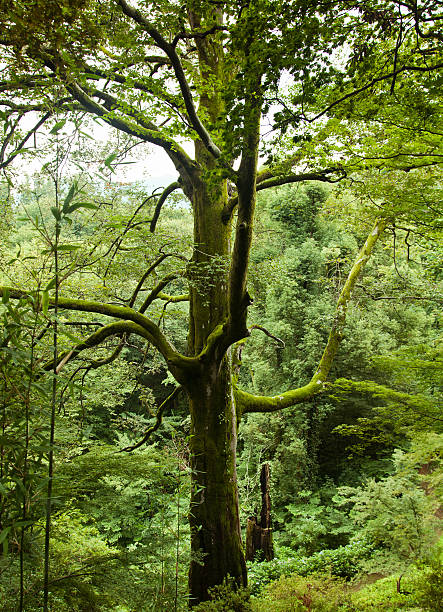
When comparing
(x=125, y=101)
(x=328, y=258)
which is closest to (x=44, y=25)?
(x=125, y=101)

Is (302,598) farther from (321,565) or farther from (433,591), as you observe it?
(321,565)

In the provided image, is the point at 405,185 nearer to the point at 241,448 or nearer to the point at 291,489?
the point at 291,489

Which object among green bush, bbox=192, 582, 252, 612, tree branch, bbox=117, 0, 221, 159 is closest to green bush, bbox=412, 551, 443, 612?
green bush, bbox=192, 582, 252, 612

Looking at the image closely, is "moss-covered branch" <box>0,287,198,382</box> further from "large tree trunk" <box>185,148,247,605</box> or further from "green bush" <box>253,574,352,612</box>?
"green bush" <box>253,574,352,612</box>

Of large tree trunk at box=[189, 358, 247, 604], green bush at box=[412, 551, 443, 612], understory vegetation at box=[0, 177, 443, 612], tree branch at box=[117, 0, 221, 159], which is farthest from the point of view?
large tree trunk at box=[189, 358, 247, 604]

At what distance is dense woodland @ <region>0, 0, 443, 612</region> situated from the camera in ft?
5.07

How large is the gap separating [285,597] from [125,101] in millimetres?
5131

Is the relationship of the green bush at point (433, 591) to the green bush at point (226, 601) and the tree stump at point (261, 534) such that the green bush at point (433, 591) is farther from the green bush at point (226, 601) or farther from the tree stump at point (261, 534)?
the tree stump at point (261, 534)

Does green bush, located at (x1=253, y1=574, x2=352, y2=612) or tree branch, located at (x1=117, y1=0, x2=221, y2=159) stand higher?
tree branch, located at (x1=117, y1=0, x2=221, y2=159)

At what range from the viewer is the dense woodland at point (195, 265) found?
5.07 feet

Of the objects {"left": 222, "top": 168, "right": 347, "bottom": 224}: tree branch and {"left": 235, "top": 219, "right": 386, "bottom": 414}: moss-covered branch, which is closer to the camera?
{"left": 222, "top": 168, "right": 347, "bottom": 224}: tree branch

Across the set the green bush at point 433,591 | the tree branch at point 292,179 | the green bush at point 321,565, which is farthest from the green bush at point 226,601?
the tree branch at point 292,179

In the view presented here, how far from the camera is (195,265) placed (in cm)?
402

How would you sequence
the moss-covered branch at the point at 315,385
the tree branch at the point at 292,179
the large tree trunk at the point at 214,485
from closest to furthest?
1. the large tree trunk at the point at 214,485
2. the tree branch at the point at 292,179
3. the moss-covered branch at the point at 315,385
